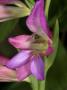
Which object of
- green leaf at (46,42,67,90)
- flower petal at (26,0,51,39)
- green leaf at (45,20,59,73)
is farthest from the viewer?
green leaf at (46,42,67,90)

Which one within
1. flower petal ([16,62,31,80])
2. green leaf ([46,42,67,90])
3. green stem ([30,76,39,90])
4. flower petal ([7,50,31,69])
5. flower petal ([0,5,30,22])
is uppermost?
flower petal ([0,5,30,22])

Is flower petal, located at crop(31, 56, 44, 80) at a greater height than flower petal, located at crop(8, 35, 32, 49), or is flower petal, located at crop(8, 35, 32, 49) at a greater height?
flower petal, located at crop(8, 35, 32, 49)

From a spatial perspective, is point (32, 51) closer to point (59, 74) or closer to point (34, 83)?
point (34, 83)

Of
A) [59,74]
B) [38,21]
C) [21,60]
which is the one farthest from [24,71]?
[59,74]

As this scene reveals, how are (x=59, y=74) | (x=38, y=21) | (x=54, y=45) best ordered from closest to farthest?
(x=38, y=21) → (x=54, y=45) → (x=59, y=74)

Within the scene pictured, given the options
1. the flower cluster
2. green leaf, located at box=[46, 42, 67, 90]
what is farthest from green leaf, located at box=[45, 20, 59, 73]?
green leaf, located at box=[46, 42, 67, 90]

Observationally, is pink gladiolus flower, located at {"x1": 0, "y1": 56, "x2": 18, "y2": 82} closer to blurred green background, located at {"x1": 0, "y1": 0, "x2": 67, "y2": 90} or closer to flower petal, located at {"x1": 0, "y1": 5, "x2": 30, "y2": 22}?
flower petal, located at {"x1": 0, "y1": 5, "x2": 30, "y2": 22}

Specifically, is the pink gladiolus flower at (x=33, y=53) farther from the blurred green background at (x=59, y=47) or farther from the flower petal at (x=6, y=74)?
the blurred green background at (x=59, y=47)

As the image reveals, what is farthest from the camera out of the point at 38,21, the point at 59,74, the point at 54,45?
the point at 59,74

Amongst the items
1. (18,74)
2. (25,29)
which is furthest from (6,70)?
(25,29)
